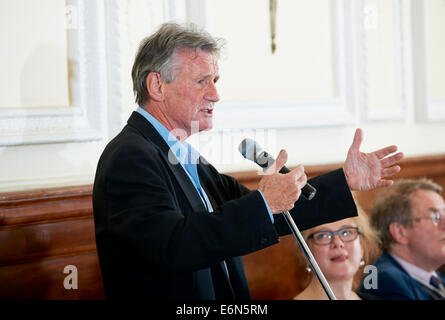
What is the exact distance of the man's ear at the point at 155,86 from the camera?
1724mm

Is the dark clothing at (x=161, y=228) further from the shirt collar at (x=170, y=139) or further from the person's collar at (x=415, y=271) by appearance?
the person's collar at (x=415, y=271)

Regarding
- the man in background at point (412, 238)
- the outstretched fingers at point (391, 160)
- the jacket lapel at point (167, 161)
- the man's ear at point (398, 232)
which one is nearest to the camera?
the jacket lapel at point (167, 161)

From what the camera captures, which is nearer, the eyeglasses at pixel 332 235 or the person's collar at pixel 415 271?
the eyeglasses at pixel 332 235

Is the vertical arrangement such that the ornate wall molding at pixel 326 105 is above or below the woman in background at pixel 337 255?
above

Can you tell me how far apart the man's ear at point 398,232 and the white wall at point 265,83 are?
20.1 inches

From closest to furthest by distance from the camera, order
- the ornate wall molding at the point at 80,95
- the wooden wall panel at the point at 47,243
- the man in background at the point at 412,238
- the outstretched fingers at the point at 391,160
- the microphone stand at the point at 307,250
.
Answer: the microphone stand at the point at 307,250 < the outstretched fingers at the point at 391,160 < the wooden wall panel at the point at 47,243 < the ornate wall molding at the point at 80,95 < the man in background at the point at 412,238

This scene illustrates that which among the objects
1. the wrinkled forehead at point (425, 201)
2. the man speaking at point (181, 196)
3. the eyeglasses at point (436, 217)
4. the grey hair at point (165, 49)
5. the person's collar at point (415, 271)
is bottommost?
the person's collar at point (415, 271)

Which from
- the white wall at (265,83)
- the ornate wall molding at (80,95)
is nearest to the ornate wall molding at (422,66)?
the white wall at (265,83)

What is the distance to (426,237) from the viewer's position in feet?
8.47

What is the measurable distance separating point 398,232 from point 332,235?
439 mm

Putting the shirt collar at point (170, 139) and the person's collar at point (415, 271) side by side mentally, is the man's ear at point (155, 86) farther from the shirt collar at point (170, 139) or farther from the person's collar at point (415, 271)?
the person's collar at point (415, 271)

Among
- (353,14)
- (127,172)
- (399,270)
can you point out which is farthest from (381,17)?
(127,172)

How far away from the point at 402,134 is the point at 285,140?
0.89 m
